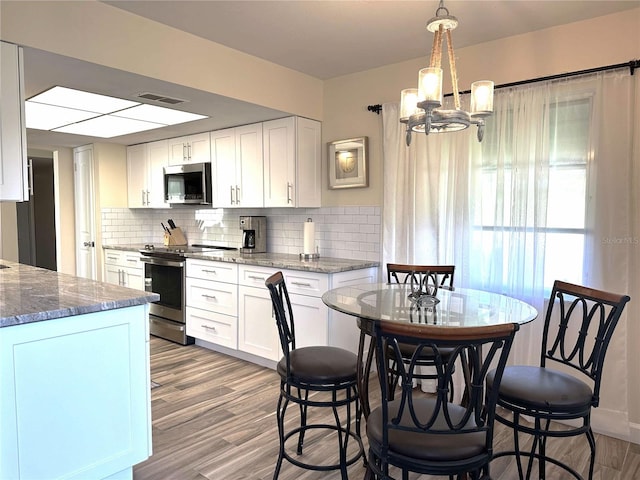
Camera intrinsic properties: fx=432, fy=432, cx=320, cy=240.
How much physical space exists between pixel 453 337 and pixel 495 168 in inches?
77.4

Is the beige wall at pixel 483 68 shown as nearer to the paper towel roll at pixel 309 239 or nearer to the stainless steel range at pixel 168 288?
the paper towel roll at pixel 309 239

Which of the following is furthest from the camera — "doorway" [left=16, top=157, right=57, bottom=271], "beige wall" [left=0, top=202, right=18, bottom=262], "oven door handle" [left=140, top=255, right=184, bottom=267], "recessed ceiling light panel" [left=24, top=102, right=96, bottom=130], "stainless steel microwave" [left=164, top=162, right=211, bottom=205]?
"doorway" [left=16, top=157, right=57, bottom=271]

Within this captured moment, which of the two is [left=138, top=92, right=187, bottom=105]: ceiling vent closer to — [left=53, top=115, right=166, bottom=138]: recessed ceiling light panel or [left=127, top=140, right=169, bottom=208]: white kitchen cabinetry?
[left=53, top=115, right=166, bottom=138]: recessed ceiling light panel

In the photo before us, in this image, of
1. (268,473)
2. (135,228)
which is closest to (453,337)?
(268,473)

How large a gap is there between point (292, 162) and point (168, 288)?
6.03 feet

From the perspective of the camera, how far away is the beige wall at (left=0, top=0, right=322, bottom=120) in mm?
2262

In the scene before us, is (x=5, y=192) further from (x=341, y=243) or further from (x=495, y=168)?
(x=495, y=168)

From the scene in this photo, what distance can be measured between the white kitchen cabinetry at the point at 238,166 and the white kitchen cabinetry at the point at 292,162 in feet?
0.33

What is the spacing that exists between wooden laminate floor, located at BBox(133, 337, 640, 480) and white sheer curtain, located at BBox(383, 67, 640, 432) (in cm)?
45

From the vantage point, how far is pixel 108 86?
2.91 metres

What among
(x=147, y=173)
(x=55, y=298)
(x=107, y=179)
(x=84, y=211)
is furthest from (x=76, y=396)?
(x=84, y=211)

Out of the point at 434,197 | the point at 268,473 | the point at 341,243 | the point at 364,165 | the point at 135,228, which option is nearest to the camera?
the point at 268,473

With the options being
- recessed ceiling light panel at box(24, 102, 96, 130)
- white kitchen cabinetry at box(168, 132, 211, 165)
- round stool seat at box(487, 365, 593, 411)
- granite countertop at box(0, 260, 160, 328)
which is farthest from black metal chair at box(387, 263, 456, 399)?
recessed ceiling light panel at box(24, 102, 96, 130)

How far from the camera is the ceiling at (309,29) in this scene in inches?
97.6
